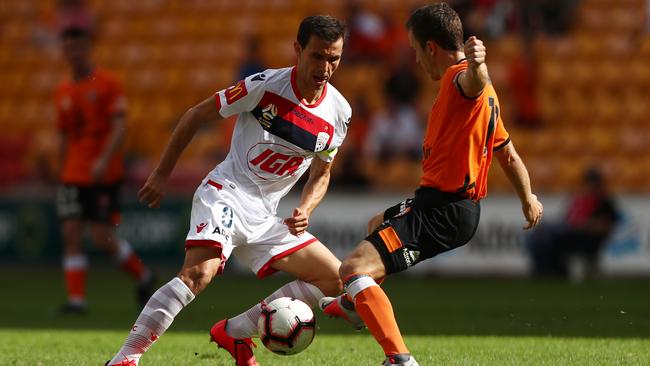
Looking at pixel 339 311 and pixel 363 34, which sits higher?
pixel 339 311

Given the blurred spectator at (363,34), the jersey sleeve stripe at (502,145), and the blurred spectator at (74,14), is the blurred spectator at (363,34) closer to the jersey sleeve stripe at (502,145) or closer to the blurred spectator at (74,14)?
the blurred spectator at (74,14)

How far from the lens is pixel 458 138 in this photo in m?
5.91

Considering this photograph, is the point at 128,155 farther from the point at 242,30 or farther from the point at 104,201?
the point at 104,201

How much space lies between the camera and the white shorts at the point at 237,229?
6145 millimetres

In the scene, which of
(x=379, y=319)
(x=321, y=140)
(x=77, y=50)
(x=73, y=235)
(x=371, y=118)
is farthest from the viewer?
(x=371, y=118)

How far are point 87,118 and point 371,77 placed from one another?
8653 mm

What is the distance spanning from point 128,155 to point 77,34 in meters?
7.87

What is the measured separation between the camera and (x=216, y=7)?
21.6m

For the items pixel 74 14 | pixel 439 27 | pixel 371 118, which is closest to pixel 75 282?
pixel 439 27

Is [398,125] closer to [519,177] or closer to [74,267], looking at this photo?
[74,267]

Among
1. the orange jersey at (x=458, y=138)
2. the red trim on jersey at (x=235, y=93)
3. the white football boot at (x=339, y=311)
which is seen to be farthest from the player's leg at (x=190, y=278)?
the orange jersey at (x=458, y=138)

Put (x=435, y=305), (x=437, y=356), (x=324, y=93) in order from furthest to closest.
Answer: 1. (x=435, y=305)
2. (x=437, y=356)
3. (x=324, y=93)

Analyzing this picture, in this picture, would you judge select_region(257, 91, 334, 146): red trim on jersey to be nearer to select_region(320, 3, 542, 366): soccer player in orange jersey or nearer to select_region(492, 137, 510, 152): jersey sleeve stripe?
select_region(320, 3, 542, 366): soccer player in orange jersey

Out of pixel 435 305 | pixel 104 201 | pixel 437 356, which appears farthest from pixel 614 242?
pixel 437 356
